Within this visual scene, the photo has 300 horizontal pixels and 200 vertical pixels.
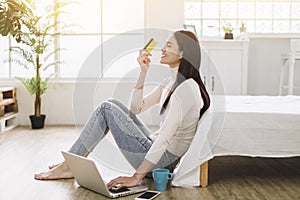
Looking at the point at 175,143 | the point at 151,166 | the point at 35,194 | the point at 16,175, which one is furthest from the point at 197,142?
the point at 16,175

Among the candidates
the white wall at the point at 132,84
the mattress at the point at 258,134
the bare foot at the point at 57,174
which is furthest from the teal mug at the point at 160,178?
→ the white wall at the point at 132,84

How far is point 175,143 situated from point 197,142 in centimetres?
13

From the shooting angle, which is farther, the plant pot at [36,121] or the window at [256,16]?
the window at [256,16]

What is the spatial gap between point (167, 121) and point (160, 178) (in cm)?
36

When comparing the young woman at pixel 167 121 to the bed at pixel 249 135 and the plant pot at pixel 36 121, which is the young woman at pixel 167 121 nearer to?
the bed at pixel 249 135

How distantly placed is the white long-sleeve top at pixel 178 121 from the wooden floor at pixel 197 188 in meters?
0.25

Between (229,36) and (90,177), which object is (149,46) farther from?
(229,36)

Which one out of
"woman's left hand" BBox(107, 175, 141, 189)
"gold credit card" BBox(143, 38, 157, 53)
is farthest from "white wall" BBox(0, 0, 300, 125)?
"woman's left hand" BBox(107, 175, 141, 189)

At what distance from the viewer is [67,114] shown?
5668mm

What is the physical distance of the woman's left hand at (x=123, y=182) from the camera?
8.73 feet

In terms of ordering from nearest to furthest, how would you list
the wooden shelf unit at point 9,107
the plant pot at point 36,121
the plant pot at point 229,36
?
the wooden shelf unit at point 9,107 < the plant pot at point 36,121 < the plant pot at point 229,36

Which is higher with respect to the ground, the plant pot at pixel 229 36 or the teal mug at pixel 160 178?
the plant pot at pixel 229 36

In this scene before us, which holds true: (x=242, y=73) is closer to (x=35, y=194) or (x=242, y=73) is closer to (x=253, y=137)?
(x=253, y=137)

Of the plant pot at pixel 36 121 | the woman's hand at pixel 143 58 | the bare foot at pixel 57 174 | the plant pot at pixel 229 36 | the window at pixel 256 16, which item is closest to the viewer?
the woman's hand at pixel 143 58
